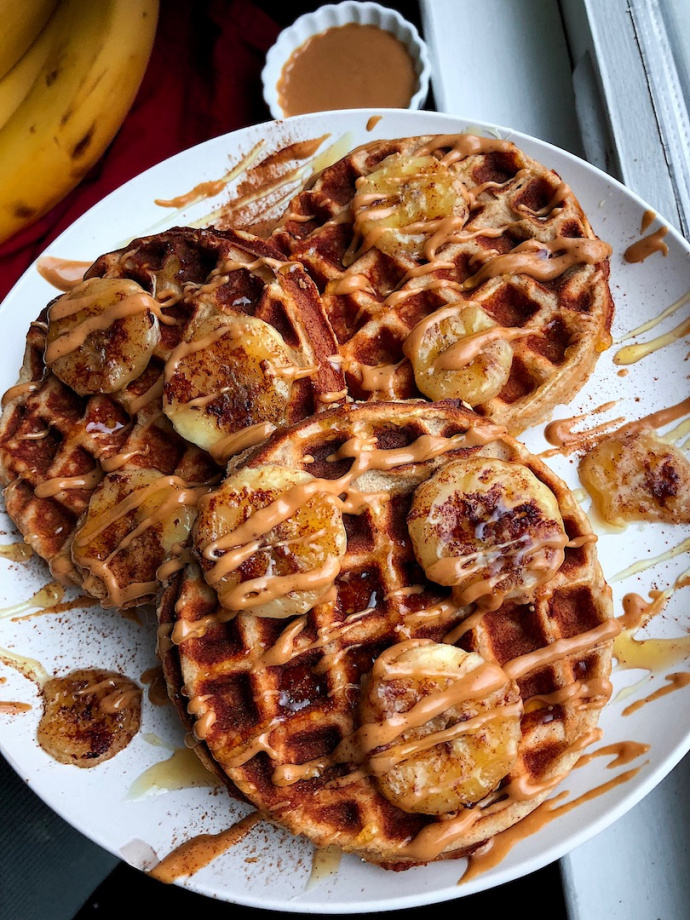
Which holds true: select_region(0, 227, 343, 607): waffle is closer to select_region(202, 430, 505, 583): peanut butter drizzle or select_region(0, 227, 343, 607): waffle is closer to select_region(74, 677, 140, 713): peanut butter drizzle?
select_region(202, 430, 505, 583): peanut butter drizzle

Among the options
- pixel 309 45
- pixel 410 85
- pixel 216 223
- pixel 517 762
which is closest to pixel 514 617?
pixel 517 762

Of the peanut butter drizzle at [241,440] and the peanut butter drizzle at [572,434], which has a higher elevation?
the peanut butter drizzle at [241,440]

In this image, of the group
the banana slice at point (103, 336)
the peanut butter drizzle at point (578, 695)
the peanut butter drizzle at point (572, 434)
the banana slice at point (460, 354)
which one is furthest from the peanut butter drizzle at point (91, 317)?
the peanut butter drizzle at point (578, 695)

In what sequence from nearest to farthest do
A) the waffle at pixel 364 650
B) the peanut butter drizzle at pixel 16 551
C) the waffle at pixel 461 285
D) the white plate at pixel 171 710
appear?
the waffle at pixel 364 650, the white plate at pixel 171 710, the waffle at pixel 461 285, the peanut butter drizzle at pixel 16 551

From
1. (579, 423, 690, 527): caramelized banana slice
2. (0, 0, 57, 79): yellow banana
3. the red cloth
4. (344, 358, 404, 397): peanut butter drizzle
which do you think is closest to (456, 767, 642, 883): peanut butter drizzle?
(579, 423, 690, 527): caramelized banana slice

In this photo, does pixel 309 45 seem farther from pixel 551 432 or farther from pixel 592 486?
pixel 592 486

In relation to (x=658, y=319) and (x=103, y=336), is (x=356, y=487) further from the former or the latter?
(x=658, y=319)

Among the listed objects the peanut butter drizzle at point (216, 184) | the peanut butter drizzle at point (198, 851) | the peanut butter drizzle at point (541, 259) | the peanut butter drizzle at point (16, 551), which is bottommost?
the peanut butter drizzle at point (198, 851)

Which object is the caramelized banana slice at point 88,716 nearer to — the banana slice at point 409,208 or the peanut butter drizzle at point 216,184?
the banana slice at point 409,208
